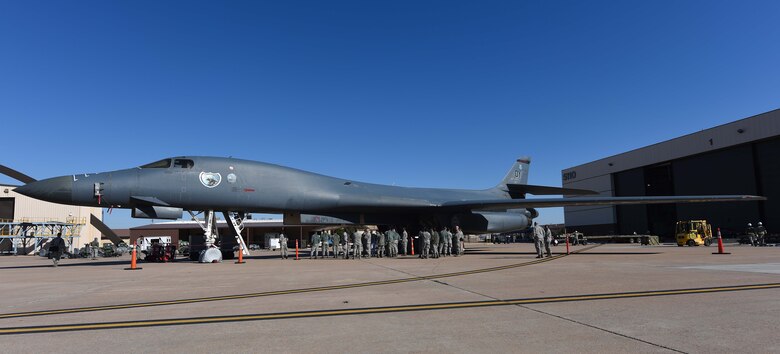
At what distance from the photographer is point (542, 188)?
80.6ft

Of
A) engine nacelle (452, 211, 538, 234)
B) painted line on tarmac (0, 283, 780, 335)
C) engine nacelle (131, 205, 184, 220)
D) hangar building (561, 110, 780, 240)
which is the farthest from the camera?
hangar building (561, 110, 780, 240)

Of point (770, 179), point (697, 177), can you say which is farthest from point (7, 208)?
point (770, 179)

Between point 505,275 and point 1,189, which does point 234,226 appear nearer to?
point 505,275

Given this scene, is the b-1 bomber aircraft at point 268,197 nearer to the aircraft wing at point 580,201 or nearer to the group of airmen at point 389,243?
the aircraft wing at point 580,201

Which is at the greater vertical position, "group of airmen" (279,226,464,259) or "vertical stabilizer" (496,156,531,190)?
"vertical stabilizer" (496,156,531,190)

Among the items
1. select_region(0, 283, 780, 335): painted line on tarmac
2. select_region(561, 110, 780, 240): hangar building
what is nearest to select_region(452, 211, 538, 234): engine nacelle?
select_region(0, 283, 780, 335): painted line on tarmac

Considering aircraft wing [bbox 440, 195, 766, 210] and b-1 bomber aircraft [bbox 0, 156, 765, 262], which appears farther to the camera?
aircraft wing [bbox 440, 195, 766, 210]

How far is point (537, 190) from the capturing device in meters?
25.2

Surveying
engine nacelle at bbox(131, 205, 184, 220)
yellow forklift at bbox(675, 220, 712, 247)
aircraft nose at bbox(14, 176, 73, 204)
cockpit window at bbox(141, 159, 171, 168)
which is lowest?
yellow forklift at bbox(675, 220, 712, 247)

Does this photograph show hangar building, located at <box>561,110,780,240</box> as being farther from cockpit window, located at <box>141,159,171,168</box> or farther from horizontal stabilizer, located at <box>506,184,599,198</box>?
cockpit window, located at <box>141,159,171,168</box>

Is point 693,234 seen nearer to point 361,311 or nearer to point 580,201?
point 580,201

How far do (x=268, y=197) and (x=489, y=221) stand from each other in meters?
10.8

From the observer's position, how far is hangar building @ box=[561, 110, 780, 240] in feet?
117

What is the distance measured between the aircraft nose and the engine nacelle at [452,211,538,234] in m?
14.7
